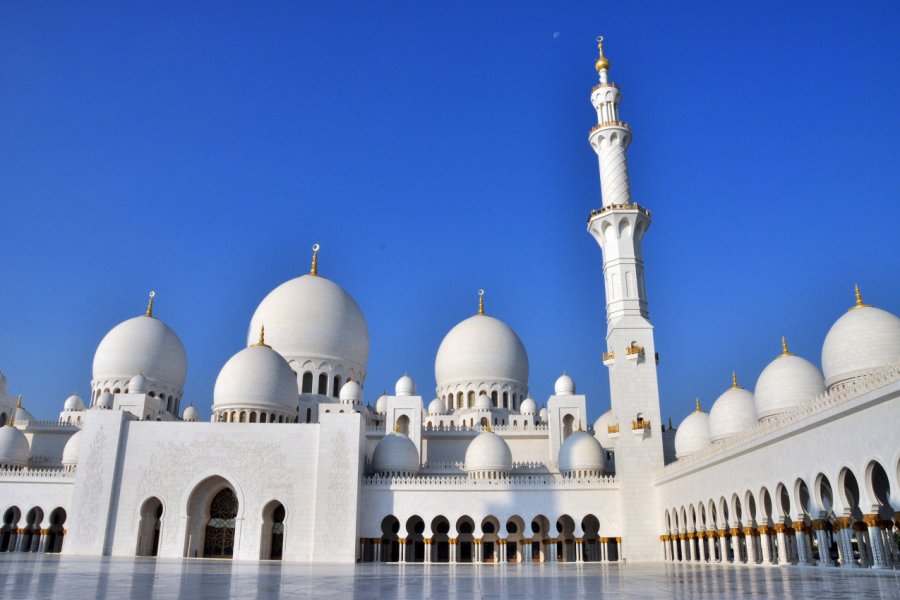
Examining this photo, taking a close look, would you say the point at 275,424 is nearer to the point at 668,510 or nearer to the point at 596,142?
the point at 668,510

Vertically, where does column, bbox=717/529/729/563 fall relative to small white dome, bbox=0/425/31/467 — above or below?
below

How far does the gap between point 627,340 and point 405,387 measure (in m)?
9.47

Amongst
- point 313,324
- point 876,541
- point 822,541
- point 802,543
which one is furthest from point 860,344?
point 313,324

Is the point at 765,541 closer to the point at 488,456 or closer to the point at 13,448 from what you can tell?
the point at 488,456

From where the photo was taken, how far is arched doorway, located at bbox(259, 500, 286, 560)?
2020cm

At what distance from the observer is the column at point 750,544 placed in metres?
15.0

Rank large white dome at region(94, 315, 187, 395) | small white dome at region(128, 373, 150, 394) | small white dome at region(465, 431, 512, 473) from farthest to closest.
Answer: large white dome at region(94, 315, 187, 395), small white dome at region(128, 373, 150, 394), small white dome at region(465, 431, 512, 473)

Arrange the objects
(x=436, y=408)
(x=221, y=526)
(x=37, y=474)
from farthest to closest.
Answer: (x=436, y=408)
(x=37, y=474)
(x=221, y=526)

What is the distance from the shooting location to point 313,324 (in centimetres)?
2758

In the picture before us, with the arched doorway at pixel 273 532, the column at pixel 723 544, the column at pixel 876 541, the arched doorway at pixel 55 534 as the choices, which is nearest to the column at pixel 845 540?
the column at pixel 876 541

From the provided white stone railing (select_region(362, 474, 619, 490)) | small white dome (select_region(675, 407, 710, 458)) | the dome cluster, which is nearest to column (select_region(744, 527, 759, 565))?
the dome cluster

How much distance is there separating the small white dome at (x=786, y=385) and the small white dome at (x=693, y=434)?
2.59 meters

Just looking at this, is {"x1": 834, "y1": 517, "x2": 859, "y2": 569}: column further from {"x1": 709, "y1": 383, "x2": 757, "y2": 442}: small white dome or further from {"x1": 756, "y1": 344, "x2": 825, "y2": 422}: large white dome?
{"x1": 709, "y1": 383, "x2": 757, "y2": 442}: small white dome

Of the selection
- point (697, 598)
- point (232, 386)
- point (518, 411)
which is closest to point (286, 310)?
point (232, 386)
